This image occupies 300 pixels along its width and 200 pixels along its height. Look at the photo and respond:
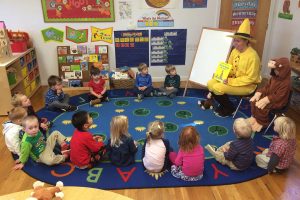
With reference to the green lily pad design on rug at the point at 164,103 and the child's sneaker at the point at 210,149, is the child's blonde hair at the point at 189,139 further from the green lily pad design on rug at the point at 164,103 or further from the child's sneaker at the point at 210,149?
the green lily pad design on rug at the point at 164,103

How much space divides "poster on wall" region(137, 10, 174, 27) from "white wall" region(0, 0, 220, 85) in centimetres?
8

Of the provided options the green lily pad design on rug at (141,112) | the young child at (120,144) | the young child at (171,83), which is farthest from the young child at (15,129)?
the young child at (171,83)

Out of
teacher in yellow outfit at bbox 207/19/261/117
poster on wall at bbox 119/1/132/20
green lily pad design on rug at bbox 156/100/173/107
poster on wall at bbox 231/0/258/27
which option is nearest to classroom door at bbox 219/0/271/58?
poster on wall at bbox 231/0/258/27

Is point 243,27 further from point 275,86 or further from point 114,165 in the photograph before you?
point 114,165

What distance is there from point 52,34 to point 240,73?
349cm

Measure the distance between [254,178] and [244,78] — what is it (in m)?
1.58

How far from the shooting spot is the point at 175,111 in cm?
434

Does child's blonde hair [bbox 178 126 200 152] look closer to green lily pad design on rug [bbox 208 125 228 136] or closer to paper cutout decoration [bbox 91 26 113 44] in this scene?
green lily pad design on rug [bbox 208 125 228 136]

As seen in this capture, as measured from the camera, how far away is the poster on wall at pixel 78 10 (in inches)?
196

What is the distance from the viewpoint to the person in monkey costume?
11.4ft

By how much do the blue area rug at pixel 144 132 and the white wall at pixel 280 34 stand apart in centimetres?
148

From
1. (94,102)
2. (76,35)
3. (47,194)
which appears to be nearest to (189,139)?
(47,194)

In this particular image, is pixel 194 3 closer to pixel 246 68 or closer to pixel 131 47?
pixel 131 47

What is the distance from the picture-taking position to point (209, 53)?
15.3 ft
